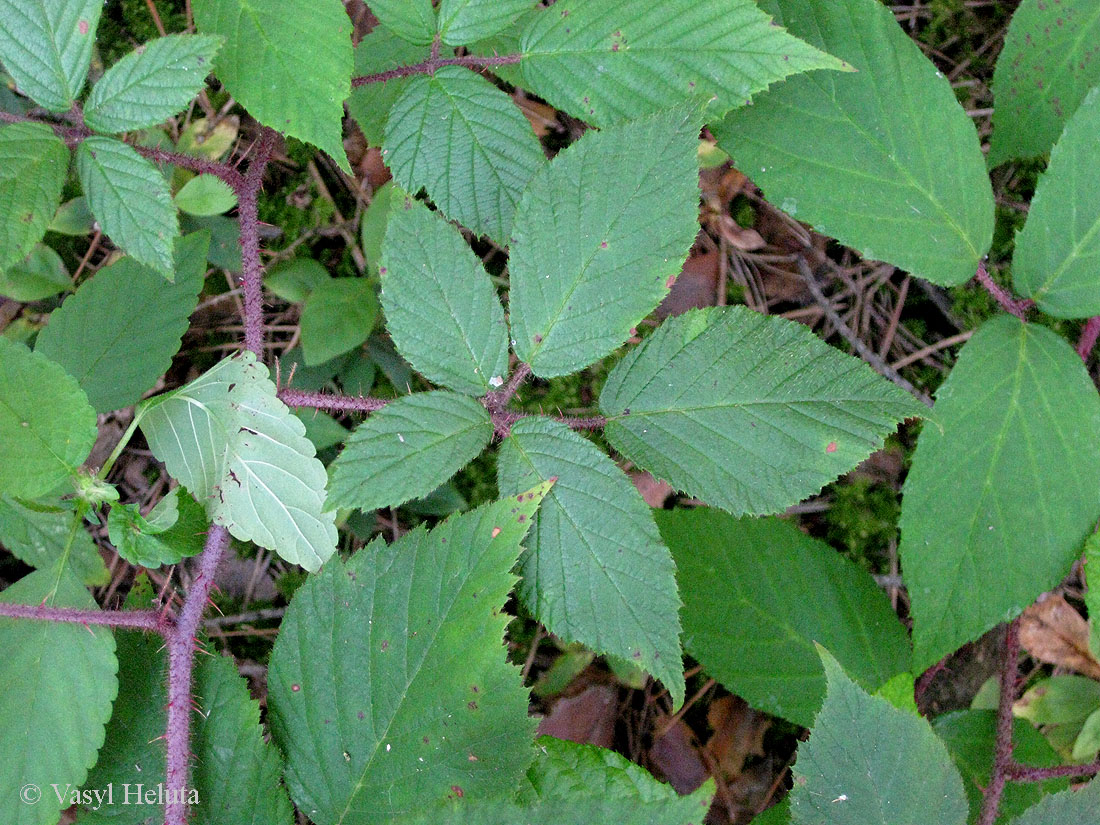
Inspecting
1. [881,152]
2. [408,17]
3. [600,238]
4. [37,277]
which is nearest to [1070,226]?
[881,152]

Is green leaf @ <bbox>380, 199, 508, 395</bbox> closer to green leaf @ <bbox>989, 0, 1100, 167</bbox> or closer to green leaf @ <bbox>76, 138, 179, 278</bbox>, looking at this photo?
green leaf @ <bbox>76, 138, 179, 278</bbox>

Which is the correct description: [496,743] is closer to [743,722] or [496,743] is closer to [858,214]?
[743,722]

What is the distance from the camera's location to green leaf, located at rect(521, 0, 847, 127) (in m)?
1.39

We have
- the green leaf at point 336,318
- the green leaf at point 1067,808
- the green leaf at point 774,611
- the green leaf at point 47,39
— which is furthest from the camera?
the green leaf at point 336,318

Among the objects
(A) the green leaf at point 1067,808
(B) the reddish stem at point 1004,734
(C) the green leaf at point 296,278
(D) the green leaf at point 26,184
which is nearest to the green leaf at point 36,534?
(D) the green leaf at point 26,184

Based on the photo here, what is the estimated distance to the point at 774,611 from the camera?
1814 millimetres

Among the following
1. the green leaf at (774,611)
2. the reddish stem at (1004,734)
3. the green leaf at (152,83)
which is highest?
the green leaf at (152,83)

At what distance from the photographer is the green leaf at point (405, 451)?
1.25 meters

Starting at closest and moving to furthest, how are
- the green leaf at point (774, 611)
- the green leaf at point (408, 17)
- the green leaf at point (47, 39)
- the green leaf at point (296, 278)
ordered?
the green leaf at point (47, 39)
the green leaf at point (408, 17)
the green leaf at point (774, 611)
the green leaf at point (296, 278)

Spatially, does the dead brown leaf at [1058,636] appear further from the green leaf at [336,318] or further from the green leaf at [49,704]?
the green leaf at [49,704]

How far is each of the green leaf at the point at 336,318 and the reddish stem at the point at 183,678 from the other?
1.96 ft

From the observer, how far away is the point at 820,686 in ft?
5.81

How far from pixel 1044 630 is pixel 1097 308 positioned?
3.11 ft

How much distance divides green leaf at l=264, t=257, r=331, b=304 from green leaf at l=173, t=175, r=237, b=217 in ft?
0.68
